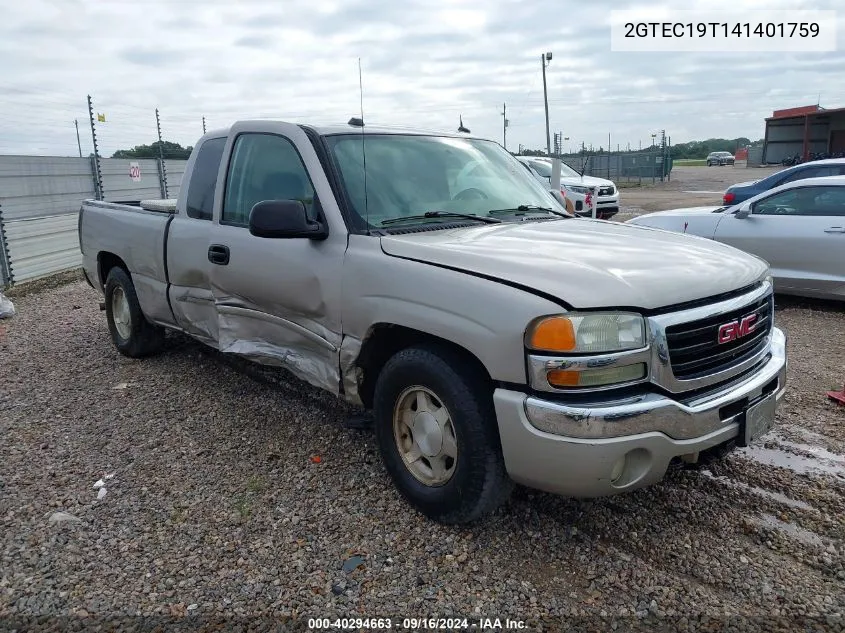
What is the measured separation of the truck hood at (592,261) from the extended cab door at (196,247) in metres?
1.75

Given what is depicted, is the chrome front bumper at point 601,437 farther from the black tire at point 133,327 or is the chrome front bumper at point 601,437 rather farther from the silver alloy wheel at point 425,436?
the black tire at point 133,327

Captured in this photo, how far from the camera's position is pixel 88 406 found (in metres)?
4.77

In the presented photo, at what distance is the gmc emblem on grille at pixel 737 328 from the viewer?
9.05 ft

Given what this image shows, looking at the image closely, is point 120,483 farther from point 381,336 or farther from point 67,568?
point 381,336

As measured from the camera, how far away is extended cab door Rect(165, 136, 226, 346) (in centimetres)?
435

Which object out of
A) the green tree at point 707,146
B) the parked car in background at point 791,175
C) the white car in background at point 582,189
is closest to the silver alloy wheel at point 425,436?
the parked car in background at point 791,175

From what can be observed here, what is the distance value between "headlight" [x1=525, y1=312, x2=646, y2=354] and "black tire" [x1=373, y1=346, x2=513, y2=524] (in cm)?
40

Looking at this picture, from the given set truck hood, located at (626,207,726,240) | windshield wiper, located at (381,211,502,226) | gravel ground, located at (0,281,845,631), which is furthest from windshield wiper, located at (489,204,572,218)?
truck hood, located at (626,207,726,240)

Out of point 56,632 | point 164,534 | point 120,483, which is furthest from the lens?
point 120,483

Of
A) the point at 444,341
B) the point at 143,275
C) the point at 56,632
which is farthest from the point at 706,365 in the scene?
the point at 143,275

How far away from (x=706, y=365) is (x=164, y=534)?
256cm

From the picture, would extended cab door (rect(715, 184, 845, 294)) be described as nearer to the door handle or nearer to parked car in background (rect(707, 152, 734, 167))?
the door handle

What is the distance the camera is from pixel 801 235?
7238 millimetres

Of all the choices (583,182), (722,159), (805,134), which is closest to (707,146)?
(722,159)
